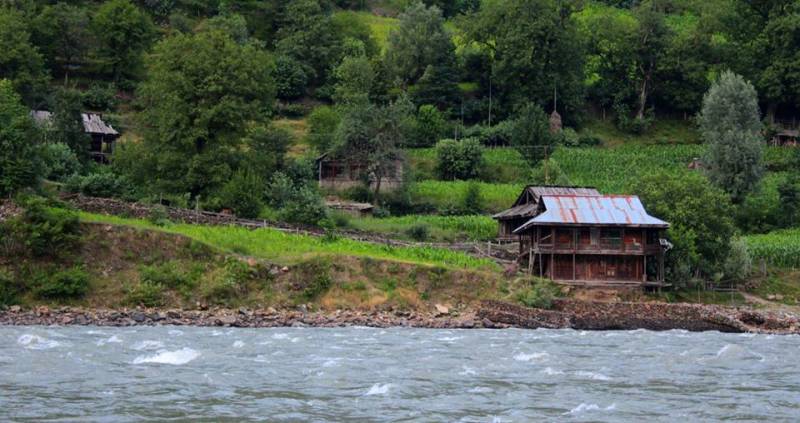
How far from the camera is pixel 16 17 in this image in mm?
91375

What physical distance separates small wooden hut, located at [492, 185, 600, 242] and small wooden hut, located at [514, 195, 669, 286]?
3.59 m

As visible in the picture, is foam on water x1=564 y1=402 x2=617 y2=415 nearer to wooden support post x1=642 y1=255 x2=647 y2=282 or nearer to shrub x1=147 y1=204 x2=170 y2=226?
wooden support post x1=642 y1=255 x2=647 y2=282

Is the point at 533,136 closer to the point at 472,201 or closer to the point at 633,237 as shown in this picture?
the point at 472,201

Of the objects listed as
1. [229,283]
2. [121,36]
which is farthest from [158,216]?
[121,36]

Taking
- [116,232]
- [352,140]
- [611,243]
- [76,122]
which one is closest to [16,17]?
→ [76,122]

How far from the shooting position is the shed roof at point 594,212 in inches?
2388

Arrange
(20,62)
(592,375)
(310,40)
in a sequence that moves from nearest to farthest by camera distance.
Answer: (592,375) → (20,62) → (310,40)

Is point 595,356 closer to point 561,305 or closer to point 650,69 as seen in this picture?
point 561,305

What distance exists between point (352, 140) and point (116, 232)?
86.7ft

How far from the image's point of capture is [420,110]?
312ft

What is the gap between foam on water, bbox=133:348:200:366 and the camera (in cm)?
3027

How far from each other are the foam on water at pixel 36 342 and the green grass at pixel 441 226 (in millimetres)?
33884

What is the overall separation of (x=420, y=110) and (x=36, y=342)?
6321 centimetres

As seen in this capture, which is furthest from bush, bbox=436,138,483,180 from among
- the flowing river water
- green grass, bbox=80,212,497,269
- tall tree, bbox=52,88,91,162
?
the flowing river water
